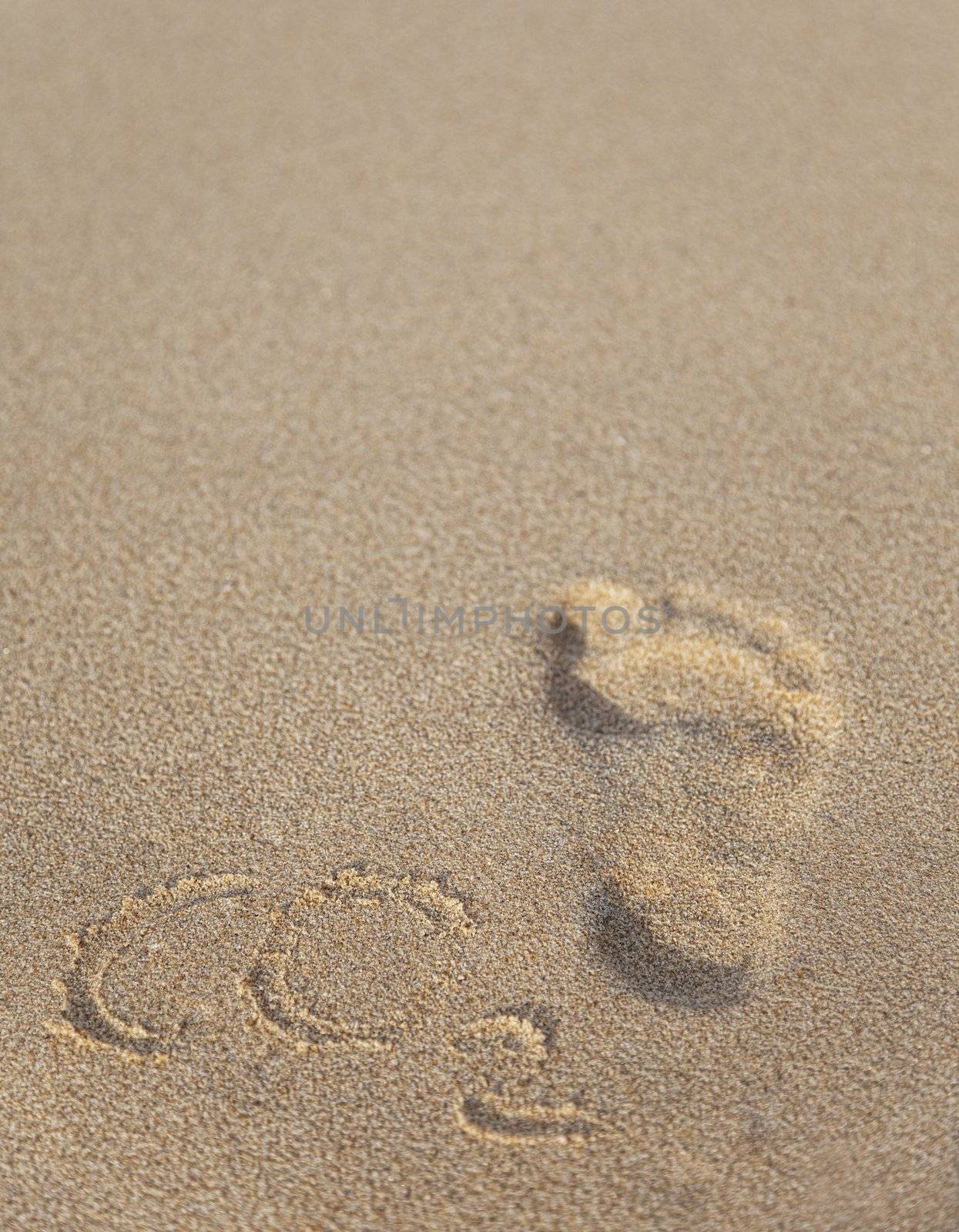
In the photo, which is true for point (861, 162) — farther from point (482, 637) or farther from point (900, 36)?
point (482, 637)

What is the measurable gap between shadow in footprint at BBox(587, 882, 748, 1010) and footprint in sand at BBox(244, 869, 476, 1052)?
0.13 m

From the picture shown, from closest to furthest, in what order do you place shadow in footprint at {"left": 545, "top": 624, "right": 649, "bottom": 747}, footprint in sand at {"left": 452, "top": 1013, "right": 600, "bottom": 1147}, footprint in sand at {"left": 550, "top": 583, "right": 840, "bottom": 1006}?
footprint in sand at {"left": 452, "top": 1013, "right": 600, "bottom": 1147} → footprint in sand at {"left": 550, "top": 583, "right": 840, "bottom": 1006} → shadow in footprint at {"left": 545, "top": 624, "right": 649, "bottom": 747}

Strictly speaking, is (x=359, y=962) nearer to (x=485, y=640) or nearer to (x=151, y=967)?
(x=151, y=967)

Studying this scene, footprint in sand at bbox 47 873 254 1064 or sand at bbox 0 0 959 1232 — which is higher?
sand at bbox 0 0 959 1232

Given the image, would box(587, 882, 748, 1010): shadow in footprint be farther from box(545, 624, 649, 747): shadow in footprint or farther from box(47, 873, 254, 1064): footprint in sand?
box(47, 873, 254, 1064): footprint in sand

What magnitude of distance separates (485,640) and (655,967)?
1.49 ft

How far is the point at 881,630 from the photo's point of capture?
1410mm

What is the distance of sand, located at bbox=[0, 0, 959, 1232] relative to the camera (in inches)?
41.0

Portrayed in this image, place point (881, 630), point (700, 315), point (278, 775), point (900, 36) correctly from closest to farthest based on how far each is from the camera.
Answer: point (278, 775), point (881, 630), point (700, 315), point (900, 36)

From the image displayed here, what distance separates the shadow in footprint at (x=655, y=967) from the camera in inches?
43.6

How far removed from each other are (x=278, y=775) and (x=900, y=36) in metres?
1.99

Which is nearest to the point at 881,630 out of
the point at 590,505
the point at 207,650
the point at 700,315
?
the point at 590,505

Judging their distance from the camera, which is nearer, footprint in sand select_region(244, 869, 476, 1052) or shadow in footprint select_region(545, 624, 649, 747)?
footprint in sand select_region(244, 869, 476, 1052)

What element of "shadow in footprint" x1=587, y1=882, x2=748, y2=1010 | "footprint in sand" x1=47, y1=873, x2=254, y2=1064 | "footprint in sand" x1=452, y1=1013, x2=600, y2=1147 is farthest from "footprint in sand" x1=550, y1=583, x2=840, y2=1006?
"footprint in sand" x1=47, y1=873, x2=254, y2=1064
